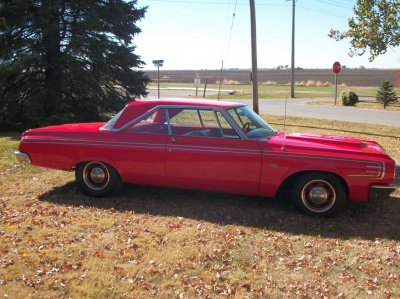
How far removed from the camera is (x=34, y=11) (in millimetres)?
12789

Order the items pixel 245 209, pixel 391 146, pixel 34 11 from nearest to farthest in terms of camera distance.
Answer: pixel 245 209 → pixel 391 146 → pixel 34 11

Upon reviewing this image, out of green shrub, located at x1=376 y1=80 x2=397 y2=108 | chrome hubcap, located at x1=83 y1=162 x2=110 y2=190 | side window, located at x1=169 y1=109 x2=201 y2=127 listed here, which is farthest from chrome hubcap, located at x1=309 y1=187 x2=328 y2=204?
green shrub, located at x1=376 y1=80 x2=397 y2=108

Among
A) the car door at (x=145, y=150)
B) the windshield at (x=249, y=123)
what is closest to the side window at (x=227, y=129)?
the windshield at (x=249, y=123)

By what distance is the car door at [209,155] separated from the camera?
5457 millimetres

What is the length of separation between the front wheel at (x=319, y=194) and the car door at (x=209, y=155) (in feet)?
1.82

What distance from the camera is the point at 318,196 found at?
5363 mm

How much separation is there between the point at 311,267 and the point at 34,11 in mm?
11814

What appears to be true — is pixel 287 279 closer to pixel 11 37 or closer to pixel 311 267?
pixel 311 267

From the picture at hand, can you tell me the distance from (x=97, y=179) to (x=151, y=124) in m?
1.15

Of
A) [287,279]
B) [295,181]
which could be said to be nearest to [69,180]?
[295,181]

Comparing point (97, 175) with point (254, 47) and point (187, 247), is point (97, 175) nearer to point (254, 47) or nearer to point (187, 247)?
point (187, 247)

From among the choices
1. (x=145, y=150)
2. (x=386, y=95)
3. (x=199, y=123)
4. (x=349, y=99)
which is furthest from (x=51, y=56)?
(x=386, y=95)

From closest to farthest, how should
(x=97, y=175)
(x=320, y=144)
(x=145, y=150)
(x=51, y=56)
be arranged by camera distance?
(x=320, y=144)
(x=145, y=150)
(x=97, y=175)
(x=51, y=56)

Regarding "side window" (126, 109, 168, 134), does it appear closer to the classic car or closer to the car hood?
the classic car
